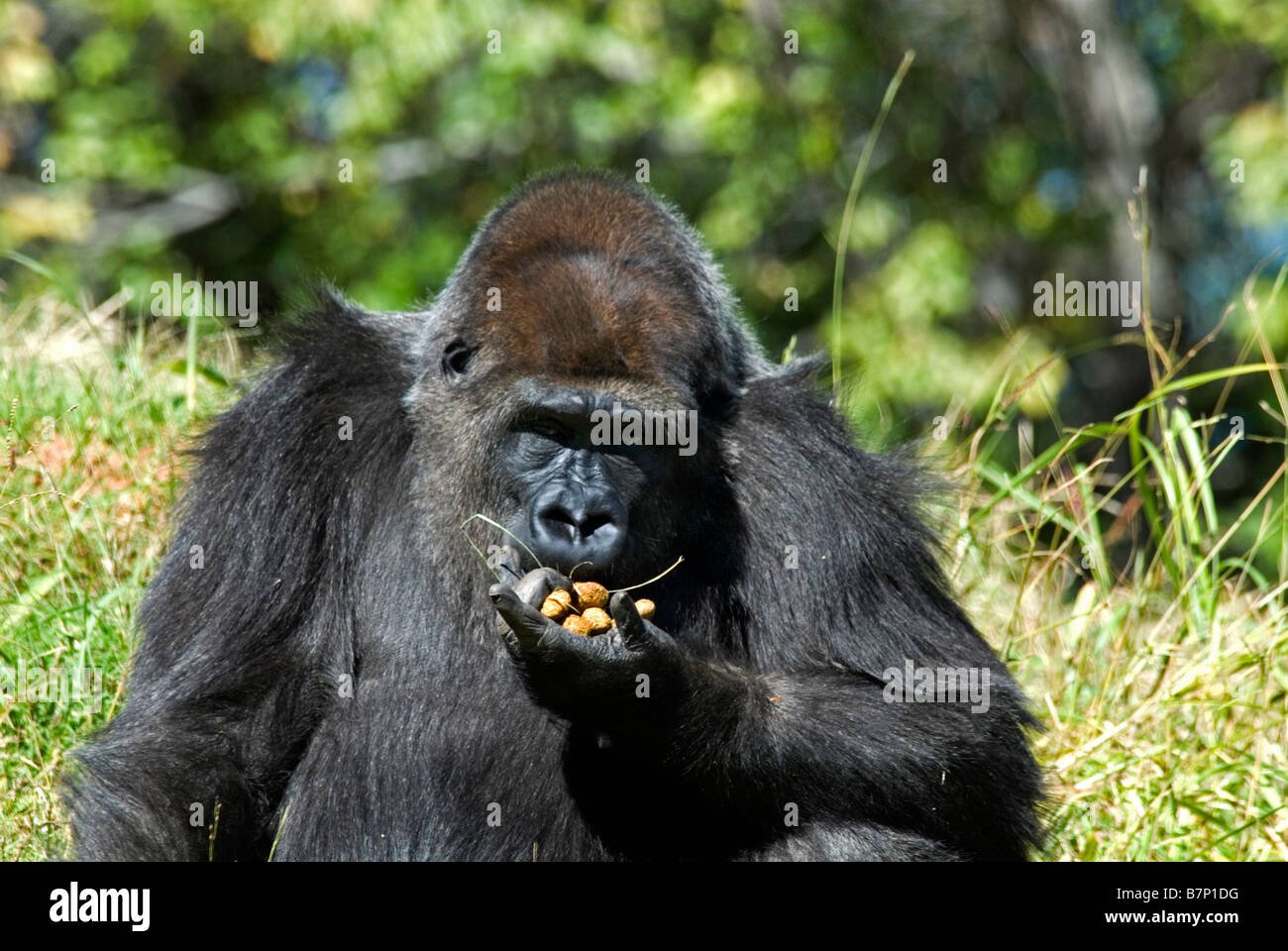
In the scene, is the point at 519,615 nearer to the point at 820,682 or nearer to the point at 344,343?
the point at 820,682

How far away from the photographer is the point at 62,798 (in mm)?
4559

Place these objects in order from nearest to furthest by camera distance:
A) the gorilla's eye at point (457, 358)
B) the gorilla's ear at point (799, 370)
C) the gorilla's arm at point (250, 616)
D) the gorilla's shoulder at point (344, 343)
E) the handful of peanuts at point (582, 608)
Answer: the handful of peanuts at point (582, 608)
the gorilla's arm at point (250, 616)
the gorilla's eye at point (457, 358)
the gorilla's shoulder at point (344, 343)
the gorilla's ear at point (799, 370)

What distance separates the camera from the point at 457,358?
4934mm

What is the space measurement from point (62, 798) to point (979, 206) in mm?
14692

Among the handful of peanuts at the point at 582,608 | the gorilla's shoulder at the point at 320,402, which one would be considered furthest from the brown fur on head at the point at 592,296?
the handful of peanuts at the point at 582,608

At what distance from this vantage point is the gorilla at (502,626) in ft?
14.9

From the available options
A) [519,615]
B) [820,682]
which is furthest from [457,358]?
[820,682]

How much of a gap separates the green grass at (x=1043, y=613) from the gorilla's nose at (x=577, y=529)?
191cm

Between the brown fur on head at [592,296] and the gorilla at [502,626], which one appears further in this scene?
the brown fur on head at [592,296]

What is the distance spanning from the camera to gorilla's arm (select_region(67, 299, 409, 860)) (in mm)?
4465

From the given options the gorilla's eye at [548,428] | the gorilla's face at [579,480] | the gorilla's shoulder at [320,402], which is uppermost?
the gorilla's shoulder at [320,402]

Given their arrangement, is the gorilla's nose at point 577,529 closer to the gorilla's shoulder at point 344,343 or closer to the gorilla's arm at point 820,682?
the gorilla's arm at point 820,682
